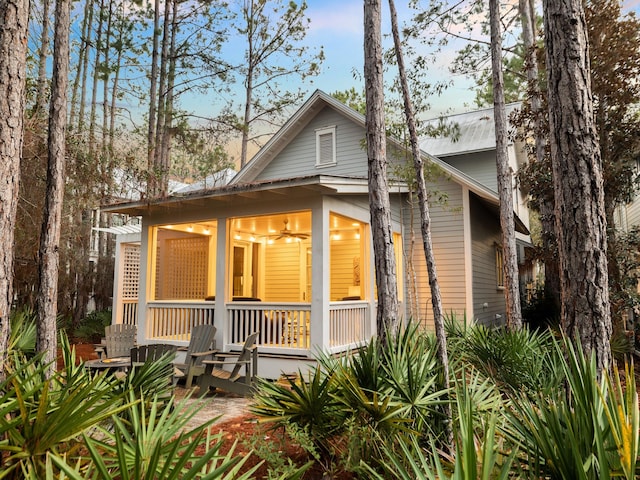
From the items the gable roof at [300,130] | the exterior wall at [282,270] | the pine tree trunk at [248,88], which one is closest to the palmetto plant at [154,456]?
the gable roof at [300,130]


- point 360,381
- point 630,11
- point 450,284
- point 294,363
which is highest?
point 630,11

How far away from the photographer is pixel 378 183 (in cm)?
547

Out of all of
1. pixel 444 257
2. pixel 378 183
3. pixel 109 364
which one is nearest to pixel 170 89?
pixel 444 257

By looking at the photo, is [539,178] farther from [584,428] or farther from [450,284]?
[584,428]

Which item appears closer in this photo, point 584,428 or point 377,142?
point 584,428

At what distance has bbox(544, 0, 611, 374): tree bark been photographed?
3121 millimetres

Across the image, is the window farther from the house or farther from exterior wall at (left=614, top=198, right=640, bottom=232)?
exterior wall at (left=614, top=198, right=640, bottom=232)

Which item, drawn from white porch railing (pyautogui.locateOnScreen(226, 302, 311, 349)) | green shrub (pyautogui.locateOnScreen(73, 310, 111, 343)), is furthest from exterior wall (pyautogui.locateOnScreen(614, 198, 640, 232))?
green shrub (pyautogui.locateOnScreen(73, 310, 111, 343))

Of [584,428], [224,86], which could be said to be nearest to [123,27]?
[224,86]

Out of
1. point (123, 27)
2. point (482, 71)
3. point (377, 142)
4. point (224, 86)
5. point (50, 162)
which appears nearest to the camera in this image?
point (377, 142)

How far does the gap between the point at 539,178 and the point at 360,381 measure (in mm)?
8991

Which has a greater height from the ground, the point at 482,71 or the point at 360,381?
the point at 482,71

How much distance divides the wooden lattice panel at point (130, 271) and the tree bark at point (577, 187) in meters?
12.7

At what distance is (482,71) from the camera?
15445 millimetres
